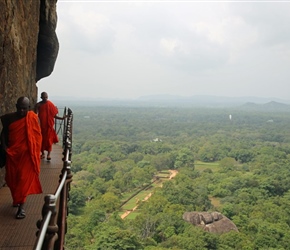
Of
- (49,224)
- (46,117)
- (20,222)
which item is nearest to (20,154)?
(20,222)

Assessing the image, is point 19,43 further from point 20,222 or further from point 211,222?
point 211,222

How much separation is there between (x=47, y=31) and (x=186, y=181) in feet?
136

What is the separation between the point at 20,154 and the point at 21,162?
11 cm

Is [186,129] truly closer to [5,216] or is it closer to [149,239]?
[149,239]

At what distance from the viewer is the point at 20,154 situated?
434cm

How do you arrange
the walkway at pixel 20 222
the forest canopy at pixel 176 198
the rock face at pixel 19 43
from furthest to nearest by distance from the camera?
the forest canopy at pixel 176 198
the rock face at pixel 19 43
the walkway at pixel 20 222

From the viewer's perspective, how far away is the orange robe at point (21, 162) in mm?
4332

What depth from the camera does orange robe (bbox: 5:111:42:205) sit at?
4332 millimetres

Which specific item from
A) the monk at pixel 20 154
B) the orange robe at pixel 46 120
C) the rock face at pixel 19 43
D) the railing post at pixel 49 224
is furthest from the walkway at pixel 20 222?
the railing post at pixel 49 224

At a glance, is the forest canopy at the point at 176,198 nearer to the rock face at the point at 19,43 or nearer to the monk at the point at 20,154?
the rock face at the point at 19,43

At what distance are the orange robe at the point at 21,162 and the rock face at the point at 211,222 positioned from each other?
27.2 metres

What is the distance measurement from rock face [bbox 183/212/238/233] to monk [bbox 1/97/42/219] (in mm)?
27169

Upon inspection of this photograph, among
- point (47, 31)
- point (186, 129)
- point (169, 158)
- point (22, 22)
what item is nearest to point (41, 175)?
point (22, 22)

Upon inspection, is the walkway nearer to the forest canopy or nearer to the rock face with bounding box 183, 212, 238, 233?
the forest canopy
